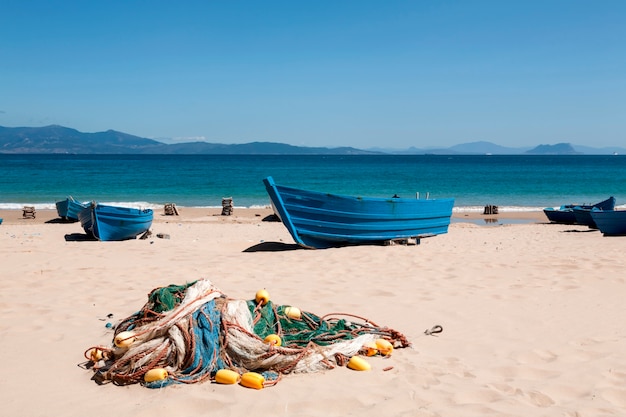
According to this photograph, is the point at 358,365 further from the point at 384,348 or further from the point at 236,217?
the point at 236,217

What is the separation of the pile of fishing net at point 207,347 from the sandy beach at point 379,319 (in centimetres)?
13

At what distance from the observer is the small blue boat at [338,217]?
38.9 ft

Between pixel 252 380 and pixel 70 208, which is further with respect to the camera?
pixel 70 208

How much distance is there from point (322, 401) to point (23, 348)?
307 cm

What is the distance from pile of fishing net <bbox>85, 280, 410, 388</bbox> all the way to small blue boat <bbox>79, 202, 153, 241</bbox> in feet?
31.6

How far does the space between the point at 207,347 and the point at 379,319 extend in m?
2.47

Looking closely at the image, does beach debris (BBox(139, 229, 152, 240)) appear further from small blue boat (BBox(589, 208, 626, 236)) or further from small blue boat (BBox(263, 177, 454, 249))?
small blue boat (BBox(589, 208, 626, 236))

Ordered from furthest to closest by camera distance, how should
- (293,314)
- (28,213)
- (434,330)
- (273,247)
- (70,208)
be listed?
(28,213) → (70,208) → (273,247) → (434,330) → (293,314)

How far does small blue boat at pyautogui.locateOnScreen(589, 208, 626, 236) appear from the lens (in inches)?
572

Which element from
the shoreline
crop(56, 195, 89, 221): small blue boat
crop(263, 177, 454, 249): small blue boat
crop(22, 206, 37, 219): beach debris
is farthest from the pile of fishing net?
crop(22, 206, 37, 219): beach debris

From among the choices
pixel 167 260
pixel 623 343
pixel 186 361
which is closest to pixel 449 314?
pixel 623 343

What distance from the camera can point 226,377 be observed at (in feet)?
14.4

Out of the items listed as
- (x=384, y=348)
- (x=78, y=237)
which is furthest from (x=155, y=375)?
(x=78, y=237)

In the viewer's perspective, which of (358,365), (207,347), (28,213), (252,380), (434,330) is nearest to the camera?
(252,380)
